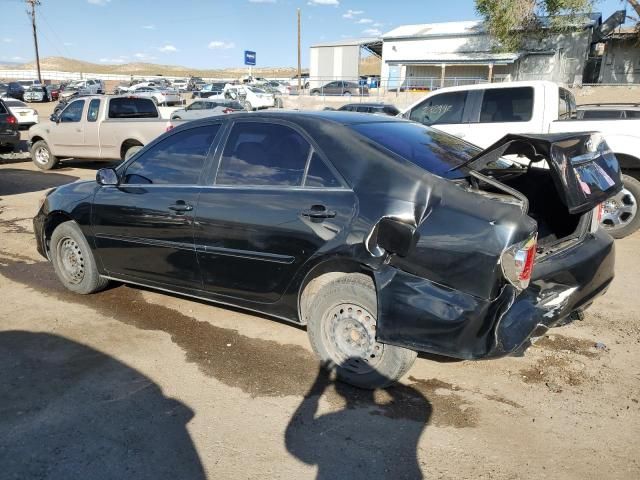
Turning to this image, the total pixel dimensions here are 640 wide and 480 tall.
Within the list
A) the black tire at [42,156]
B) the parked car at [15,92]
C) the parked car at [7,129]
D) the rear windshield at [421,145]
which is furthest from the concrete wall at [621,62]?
the parked car at [15,92]

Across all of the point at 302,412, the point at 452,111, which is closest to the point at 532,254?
the point at 302,412

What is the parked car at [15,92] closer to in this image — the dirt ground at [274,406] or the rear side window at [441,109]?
the rear side window at [441,109]

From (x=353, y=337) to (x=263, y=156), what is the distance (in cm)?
141

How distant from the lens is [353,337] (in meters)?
3.44

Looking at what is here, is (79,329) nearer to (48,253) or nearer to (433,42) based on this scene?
(48,253)

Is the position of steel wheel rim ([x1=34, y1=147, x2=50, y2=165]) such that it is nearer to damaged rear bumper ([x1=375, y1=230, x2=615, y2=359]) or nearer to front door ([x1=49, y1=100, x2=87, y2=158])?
front door ([x1=49, y1=100, x2=87, y2=158])

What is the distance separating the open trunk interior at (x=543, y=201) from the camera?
157 inches

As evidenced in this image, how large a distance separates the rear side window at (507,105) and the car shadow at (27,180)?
8.55m

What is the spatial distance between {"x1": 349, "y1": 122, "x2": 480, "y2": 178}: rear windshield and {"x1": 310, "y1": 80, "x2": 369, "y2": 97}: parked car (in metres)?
33.4

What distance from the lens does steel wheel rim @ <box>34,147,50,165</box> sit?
13.5m

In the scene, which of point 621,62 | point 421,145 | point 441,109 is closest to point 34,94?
point 621,62

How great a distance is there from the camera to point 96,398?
335 centimetres

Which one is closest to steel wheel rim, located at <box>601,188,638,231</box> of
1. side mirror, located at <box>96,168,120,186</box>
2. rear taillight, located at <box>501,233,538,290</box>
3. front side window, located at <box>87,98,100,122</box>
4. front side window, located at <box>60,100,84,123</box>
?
rear taillight, located at <box>501,233,538,290</box>

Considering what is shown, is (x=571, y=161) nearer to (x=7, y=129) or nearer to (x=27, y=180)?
(x=27, y=180)
